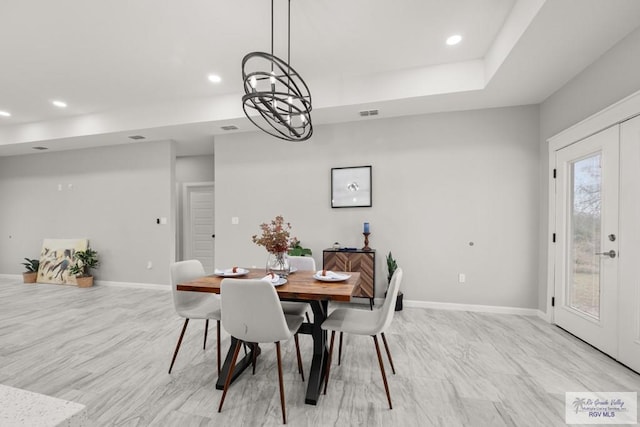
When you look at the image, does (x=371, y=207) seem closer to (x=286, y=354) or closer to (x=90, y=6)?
(x=286, y=354)

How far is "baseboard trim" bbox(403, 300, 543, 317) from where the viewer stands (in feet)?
11.6

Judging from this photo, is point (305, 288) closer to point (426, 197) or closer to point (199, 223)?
point (426, 197)

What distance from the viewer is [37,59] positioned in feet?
10.1

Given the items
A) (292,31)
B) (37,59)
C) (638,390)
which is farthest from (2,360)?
(638,390)

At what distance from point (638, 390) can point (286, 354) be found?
260 centimetres

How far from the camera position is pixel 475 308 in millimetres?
3693

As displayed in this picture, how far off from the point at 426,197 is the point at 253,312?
9.76 ft

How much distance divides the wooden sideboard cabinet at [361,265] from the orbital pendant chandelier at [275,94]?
162cm

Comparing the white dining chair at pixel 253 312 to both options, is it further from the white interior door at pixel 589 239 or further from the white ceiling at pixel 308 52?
the white interior door at pixel 589 239

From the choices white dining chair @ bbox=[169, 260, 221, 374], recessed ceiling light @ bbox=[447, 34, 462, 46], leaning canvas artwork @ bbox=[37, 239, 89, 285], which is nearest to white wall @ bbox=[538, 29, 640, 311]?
recessed ceiling light @ bbox=[447, 34, 462, 46]

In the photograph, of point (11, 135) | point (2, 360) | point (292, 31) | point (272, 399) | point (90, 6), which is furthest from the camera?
point (11, 135)

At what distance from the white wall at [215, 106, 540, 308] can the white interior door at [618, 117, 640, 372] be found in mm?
1228

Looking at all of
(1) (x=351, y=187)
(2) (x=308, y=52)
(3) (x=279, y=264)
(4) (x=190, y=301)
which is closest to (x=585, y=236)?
(1) (x=351, y=187)

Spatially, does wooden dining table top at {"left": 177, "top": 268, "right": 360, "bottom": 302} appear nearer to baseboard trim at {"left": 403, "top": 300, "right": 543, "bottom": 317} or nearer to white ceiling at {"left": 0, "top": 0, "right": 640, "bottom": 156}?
baseboard trim at {"left": 403, "top": 300, "right": 543, "bottom": 317}
